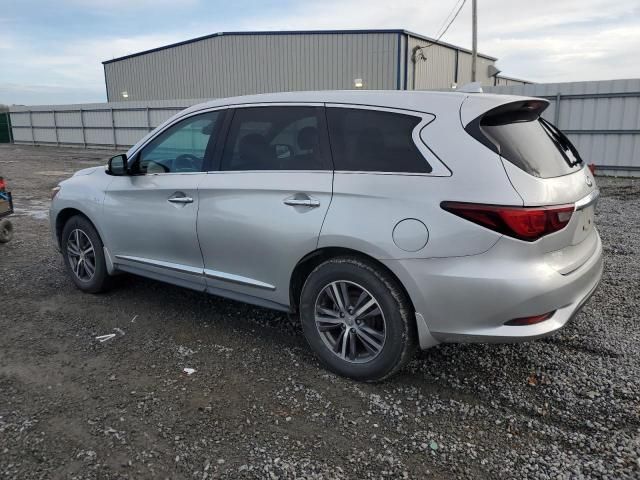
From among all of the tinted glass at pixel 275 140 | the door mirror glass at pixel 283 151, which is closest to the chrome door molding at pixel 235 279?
the tinted glass at pixel 275 140

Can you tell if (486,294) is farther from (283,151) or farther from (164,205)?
(164,205)

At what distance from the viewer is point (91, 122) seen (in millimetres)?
28344

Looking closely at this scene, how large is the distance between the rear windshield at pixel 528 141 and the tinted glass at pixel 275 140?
41.1 inches

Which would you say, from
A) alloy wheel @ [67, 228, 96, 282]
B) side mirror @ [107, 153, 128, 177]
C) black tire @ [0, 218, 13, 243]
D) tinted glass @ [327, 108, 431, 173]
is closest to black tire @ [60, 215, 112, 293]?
alloy wheel @ [67, 228, 96, 282]

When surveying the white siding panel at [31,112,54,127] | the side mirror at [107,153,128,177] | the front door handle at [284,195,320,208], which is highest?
the white siding panel at [31,112,54,127]

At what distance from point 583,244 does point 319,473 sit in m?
2.01

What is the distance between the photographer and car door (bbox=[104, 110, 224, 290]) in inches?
156

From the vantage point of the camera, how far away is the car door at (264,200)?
3.31 meters

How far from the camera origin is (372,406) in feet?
9.92

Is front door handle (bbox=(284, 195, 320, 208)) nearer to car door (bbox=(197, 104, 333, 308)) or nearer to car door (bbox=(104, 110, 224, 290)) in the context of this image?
car door (bbox=(197, 104, 333, 308))

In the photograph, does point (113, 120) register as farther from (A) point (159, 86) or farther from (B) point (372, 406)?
(B) point (372, 406)

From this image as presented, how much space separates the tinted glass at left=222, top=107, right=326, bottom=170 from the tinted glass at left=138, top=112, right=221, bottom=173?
9.9 inches

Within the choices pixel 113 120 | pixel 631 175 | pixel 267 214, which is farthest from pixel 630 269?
pixel 113 120

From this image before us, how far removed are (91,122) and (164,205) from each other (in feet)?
89.5
